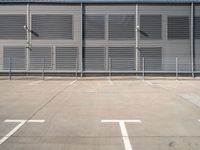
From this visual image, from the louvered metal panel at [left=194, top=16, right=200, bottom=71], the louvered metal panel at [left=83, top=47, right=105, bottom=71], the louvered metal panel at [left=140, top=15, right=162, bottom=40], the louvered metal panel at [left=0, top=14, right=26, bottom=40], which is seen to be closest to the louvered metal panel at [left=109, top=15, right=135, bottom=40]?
the louvered metal panel at [left=140, top=15, right=162, bottom=40]

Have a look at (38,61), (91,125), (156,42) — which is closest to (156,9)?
(156,42)

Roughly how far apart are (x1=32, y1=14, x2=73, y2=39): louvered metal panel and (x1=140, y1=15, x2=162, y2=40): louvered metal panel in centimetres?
654

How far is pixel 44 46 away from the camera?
33.5 metres

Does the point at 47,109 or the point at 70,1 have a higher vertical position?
the point at 70,1

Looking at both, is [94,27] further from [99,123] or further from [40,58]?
[99,123]

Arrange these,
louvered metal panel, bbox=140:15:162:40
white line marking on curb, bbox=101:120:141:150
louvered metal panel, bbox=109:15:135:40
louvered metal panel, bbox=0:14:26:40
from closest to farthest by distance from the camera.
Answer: white line marking on curb, bbox=101:120:141:150
louvered metal panel, bbox=140:15:162:40
louvered metal panel, bbox=109:15:135:40
louvered metal panel, bbox=0:14:26:40

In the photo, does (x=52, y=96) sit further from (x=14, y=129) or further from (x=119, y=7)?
(x=119, y=7)

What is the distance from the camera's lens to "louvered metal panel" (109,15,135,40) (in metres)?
33.4

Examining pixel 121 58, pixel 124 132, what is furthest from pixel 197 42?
pixel 124 132

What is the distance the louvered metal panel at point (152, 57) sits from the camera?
33.2 m

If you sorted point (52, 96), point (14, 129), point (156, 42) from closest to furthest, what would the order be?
1. point (14, 129)
2. point (52, 96)
3. point (156, 42)

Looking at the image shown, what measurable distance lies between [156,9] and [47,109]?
75.8 ft

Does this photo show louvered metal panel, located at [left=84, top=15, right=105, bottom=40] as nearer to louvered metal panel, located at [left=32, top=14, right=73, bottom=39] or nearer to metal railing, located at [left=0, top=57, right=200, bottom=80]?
louvered metal panel, located at [left=32, top=14, right=73, bottom=39]

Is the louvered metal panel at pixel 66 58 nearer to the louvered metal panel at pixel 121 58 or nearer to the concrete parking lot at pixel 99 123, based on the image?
the louvered metal panel at pixel 121 58
